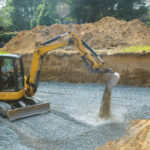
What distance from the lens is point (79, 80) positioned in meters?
12.6

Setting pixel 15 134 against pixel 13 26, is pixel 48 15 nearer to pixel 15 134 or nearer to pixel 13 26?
pixel 13 26

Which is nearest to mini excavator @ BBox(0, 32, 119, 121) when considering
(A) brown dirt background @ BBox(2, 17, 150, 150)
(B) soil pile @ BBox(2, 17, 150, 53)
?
(A) brown dirt background @ BBox(2, 17, 150, 150)

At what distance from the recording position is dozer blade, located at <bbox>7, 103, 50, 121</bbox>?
649 cm

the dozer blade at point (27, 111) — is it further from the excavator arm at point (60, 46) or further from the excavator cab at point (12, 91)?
the excavator arm at point (60, 46)

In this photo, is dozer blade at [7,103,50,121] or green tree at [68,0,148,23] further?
green tree at [68,0,148,23]

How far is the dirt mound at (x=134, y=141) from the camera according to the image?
473cm

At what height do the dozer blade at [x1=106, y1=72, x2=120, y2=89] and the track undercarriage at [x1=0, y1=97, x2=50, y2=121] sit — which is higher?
the dozer blade at [x1=106, y1=72, x2=120, y2=89]

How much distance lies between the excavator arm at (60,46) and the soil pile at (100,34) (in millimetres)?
7873

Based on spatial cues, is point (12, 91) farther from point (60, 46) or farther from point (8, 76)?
point (60, 46)

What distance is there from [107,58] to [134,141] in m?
7.60

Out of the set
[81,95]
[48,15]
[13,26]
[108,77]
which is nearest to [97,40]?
[81,95]

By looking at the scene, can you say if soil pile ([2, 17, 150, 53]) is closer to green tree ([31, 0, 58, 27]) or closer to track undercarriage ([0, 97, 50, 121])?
track undercarriage ([0, 97, 50, 121])

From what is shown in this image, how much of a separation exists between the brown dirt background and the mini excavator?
205cm

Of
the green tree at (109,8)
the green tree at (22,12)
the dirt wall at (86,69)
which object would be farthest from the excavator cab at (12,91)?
the green tree at (22,12)
